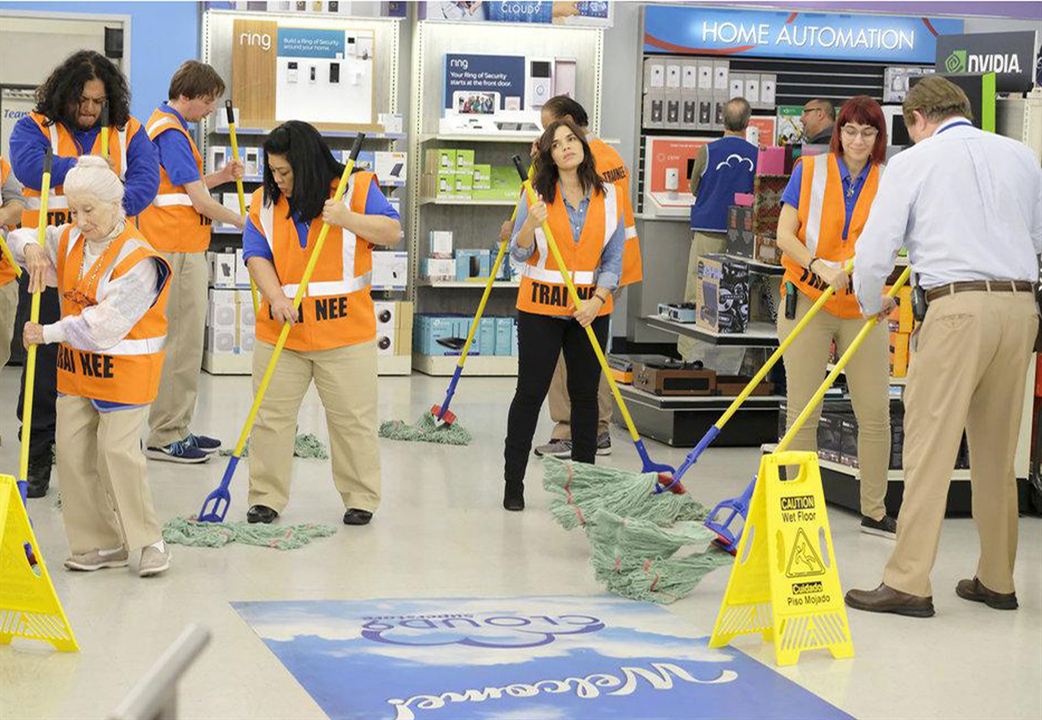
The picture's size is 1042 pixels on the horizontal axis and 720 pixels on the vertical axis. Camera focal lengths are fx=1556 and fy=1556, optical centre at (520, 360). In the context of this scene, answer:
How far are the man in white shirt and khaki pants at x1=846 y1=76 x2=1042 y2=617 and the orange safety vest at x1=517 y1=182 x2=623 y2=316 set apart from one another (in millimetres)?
1495

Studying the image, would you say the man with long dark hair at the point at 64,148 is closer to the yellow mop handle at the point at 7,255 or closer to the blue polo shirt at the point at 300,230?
the yellow mop handle at the point at 7,255

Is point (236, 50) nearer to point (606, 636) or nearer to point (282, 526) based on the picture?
point (282, 526)

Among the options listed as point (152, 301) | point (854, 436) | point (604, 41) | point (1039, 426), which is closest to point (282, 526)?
point (152, 301)

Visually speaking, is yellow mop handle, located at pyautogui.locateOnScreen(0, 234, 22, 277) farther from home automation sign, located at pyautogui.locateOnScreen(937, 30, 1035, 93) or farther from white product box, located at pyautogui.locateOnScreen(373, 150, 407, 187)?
white product box, located at pyautogui.locateOnScreen(373, 150, 407, 187)

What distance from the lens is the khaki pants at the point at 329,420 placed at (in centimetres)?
562

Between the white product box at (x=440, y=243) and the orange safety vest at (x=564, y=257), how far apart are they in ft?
14.7

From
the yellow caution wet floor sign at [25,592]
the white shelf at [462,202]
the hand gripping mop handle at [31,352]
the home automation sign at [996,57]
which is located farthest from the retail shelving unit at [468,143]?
the yellow caution wet floor sign at [25,592]

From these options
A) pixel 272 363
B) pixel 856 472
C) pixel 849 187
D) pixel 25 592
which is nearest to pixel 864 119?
pixel 849 187

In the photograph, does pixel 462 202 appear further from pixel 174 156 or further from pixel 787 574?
pixel 787 574

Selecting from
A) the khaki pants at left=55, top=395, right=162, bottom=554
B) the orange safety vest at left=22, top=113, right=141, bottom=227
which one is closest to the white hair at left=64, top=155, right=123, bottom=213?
the khaki pants at left=55, top=395, right=162, bottom=554

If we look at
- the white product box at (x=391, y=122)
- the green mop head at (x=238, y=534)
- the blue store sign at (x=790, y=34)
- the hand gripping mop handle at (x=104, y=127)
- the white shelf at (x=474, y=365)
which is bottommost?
the green mop head at (x=238, y=534)

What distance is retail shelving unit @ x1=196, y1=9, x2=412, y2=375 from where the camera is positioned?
10.2m

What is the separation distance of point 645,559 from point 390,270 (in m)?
5.66

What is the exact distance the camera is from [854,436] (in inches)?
255
